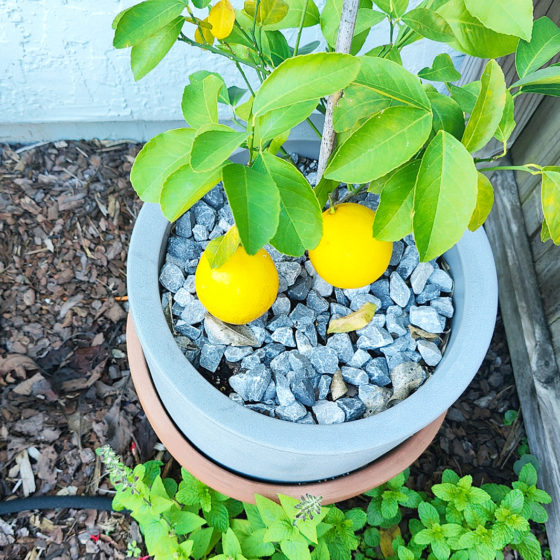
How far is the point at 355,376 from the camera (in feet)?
3.18

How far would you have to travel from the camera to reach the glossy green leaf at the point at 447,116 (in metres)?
0.69

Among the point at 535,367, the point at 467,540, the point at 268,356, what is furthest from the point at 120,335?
the point at 535,367

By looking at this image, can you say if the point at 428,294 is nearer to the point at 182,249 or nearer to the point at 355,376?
the point at 355,376

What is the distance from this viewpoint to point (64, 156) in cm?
167

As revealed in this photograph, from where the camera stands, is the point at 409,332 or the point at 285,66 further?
the point at 409,332

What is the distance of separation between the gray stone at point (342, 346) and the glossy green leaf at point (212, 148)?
499 millimetres

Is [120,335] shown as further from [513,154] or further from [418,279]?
[513,154]

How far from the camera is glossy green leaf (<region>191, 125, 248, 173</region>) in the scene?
0.58 meters

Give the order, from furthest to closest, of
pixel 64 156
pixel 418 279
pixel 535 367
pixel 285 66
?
pixel 64 156 < pixel 535 367 < pixel 418 279 < pixel 285 66

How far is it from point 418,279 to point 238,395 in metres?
0.40

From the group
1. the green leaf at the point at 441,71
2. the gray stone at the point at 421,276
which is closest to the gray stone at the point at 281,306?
the gray stone at the point at 421,276

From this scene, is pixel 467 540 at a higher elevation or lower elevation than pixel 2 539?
higher

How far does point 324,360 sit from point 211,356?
0.66ft

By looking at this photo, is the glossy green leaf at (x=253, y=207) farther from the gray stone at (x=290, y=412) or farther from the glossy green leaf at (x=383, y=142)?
the gray stone at (x=290, y=412)
